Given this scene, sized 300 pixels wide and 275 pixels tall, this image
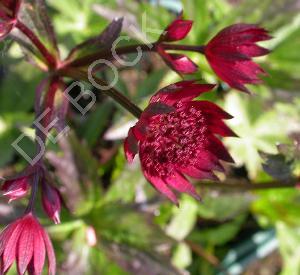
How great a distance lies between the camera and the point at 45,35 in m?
0.96

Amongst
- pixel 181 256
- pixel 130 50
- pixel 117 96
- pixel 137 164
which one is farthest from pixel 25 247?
pixel 181 256

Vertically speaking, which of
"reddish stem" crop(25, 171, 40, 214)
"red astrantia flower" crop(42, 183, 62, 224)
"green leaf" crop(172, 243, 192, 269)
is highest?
"reddish stem" crop(25, 171, 40, 214)

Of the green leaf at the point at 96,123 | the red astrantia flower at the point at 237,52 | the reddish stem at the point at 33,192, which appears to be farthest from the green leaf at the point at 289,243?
the reddish stem at the point at 33,192

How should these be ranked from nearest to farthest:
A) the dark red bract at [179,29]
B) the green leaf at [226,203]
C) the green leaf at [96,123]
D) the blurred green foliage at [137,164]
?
the dark red bract at [179,29], the blurred green foliage at [137,164], the green leaf at [226,203], the green leaf at [96,123]

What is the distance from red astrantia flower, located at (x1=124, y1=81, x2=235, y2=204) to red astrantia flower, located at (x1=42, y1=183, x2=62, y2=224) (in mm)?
133

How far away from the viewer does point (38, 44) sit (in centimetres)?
92

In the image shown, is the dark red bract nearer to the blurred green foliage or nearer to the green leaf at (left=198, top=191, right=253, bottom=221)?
the blurred green foliage

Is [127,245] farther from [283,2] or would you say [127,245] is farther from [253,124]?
[283,2]

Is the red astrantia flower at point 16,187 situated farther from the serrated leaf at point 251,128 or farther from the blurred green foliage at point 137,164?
the serrated leaf at point 251,128

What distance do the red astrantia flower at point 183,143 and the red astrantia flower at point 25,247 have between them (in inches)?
6.3

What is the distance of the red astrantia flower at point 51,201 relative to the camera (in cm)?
Answer: 79

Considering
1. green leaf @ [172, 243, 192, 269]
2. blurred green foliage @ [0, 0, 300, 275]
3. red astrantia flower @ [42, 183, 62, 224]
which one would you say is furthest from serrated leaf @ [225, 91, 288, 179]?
red astrantia flower @ [42, 183, 62, 224]

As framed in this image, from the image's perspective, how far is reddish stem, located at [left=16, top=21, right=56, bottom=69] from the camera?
2.86 feet

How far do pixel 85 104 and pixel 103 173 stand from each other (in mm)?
195
